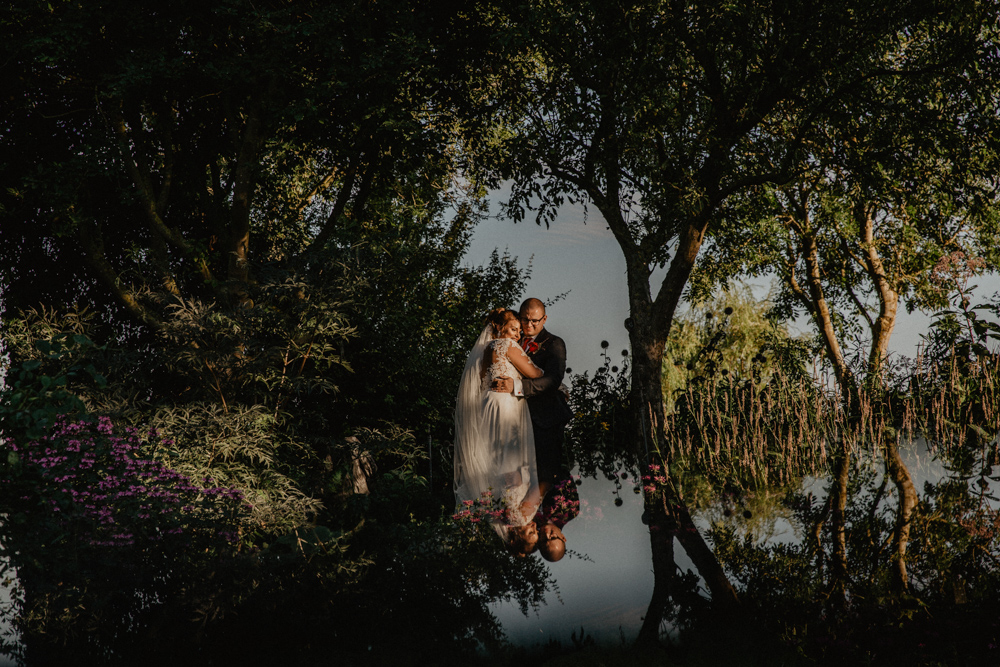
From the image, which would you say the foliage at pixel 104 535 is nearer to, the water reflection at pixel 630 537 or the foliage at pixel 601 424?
the water reflection at pixel 630 537

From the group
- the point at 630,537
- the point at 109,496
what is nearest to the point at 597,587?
the point at 630,537

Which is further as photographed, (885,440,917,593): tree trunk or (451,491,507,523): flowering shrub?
(451,491,507,523): flowering shrub

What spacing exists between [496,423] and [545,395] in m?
0.76

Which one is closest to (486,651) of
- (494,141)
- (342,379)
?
(342,379)

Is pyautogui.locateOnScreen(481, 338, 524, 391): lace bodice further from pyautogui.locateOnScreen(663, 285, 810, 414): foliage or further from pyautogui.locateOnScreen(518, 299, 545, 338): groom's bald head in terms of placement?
pyautogui.locateOnScreen(663, 285, 810, 414): foliage

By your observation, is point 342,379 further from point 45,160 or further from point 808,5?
point 808,5

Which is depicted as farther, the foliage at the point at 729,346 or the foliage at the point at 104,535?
the foliage at the point at 729,346

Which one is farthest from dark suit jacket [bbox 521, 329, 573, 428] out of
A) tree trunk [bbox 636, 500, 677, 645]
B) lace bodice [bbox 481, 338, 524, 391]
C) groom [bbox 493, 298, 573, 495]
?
tree trunk [bbox 636, 500, 677, 645]

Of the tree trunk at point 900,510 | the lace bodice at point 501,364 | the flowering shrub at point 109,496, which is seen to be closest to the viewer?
the tree trunk at point 900,510

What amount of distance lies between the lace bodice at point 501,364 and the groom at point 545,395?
2.9 inches

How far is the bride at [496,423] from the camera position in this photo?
8633 millimetres

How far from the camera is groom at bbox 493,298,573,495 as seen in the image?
8716 millimetres

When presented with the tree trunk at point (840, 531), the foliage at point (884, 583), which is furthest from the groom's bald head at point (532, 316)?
the tree trunk at point (840, 531)

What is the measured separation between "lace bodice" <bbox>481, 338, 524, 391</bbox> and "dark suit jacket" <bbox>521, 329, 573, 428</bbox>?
0.24 m
